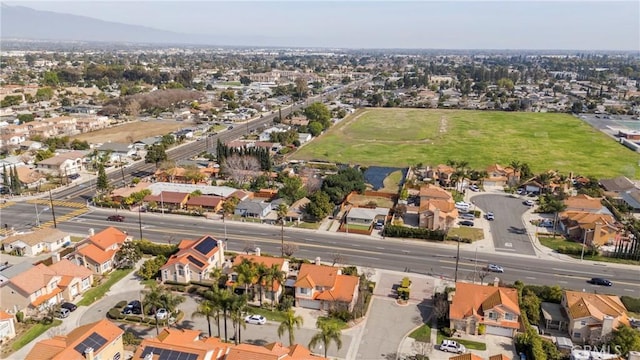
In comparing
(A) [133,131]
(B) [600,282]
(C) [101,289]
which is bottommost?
(C) [101,289]

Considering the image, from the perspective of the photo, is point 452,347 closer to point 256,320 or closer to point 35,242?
point 256,320

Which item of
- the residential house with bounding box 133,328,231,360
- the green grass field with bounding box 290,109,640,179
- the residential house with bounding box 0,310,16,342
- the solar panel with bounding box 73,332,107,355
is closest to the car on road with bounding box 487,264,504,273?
the residential house with bounding box 133,328,231,360

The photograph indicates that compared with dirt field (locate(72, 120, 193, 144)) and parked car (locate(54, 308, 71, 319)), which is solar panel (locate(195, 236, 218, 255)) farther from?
dirt field (locate(72, 120, 193, 144))

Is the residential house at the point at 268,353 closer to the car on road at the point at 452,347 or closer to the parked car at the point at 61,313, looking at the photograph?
the car on road at the point at 452,347

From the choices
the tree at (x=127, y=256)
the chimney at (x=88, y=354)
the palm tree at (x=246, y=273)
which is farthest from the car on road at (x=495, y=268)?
the chimney at (x=88, y=354)

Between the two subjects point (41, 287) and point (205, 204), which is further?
point (205, 204)

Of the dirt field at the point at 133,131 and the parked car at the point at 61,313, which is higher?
the dirt field at the point at 133,131

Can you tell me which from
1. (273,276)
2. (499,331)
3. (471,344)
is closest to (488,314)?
(499,331)
